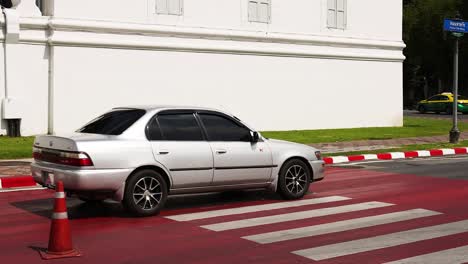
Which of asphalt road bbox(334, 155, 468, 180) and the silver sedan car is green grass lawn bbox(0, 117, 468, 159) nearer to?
asphalt road bbox(334, 155, 468, 180)

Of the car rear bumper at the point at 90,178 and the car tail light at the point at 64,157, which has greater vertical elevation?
the car tail light at the point at 64,157

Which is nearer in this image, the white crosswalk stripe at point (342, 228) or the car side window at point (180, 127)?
the white crosswalk stripe at point (342, 228)

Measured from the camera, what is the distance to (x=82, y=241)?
22.6ft

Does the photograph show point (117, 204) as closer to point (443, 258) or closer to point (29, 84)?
point (443, 258)

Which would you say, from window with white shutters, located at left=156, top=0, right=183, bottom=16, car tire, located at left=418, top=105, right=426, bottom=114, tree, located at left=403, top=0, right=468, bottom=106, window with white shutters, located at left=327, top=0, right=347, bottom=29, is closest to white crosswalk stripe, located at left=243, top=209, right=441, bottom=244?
window with white shutters, located at left=156, top=0, right=183, bottom=16

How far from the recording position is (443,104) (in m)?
47.1

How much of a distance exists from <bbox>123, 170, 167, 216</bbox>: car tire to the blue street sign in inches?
597

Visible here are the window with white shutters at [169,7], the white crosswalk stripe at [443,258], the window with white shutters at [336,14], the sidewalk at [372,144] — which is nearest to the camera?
the white crosswalk stripe at [443,258]

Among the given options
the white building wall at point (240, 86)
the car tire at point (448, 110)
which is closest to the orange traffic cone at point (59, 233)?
the white building wall at point (240, 86)

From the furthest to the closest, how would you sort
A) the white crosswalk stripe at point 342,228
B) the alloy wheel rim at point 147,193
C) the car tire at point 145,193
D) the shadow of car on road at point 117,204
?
the shadow of car on road at point 117,204 → the alloy wheel rim at point 147,193 → the car tire at point 145,193 → the white crosswalk stripe at point 342,228

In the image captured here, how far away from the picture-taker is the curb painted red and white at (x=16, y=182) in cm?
1148

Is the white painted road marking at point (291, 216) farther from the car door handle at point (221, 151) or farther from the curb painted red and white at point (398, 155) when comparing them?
the curb painted red and white at point (398, 155)

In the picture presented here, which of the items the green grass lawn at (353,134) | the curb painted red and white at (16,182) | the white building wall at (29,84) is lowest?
the curb painted red and white at (16,182)

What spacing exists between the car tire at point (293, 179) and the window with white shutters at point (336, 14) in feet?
60.1
